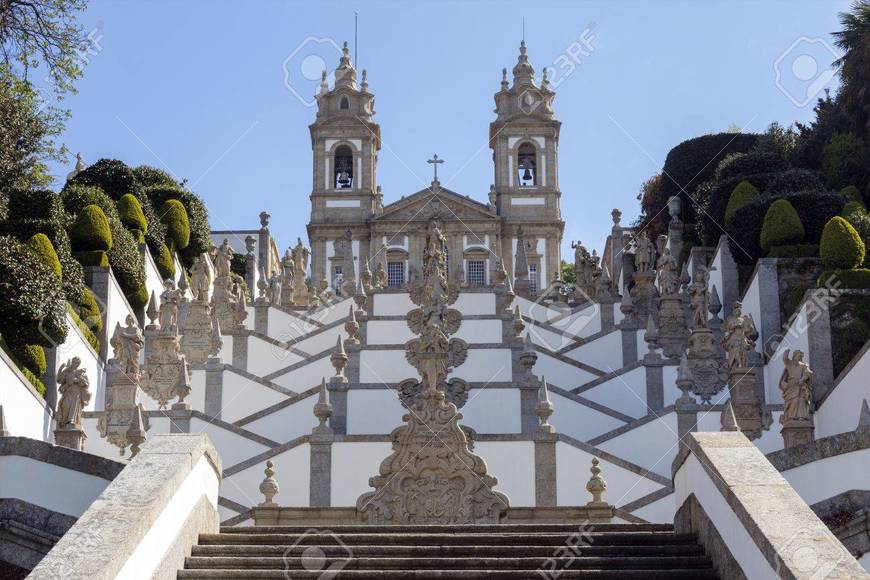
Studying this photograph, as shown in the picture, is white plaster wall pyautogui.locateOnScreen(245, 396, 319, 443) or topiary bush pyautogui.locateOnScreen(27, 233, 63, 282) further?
white plaster wall pyautogui.locateOnScreen(245, 396, 319, 443)

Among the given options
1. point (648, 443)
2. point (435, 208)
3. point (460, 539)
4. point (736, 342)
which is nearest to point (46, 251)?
point (648, 443)

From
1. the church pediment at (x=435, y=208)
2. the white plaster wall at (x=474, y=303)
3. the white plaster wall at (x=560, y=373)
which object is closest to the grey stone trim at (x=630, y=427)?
the white plaster wall at (x=560, y=373)

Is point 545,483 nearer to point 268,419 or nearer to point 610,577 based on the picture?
point 268,419

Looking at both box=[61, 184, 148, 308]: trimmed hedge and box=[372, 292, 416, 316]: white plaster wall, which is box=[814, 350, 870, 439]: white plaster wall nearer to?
box=[372, 292, 416, 316]: white plaster wall

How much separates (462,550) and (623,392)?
17.2 m

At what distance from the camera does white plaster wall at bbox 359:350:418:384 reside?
2866 cm

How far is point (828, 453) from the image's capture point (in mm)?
12641

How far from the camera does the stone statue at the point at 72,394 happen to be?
18359mm

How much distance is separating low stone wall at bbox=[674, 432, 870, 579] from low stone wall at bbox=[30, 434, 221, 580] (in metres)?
4.04

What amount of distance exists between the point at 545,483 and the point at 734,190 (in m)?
14.9

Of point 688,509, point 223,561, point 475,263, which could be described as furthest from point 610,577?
point 475,263

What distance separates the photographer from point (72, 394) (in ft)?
61.1

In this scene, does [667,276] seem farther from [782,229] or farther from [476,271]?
[476,271]

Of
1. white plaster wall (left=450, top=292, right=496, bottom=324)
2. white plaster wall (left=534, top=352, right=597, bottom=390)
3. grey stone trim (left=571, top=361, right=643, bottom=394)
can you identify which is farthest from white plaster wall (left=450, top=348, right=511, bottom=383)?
white plaster wall (left=450, top=292, right=496, bottom=324)
